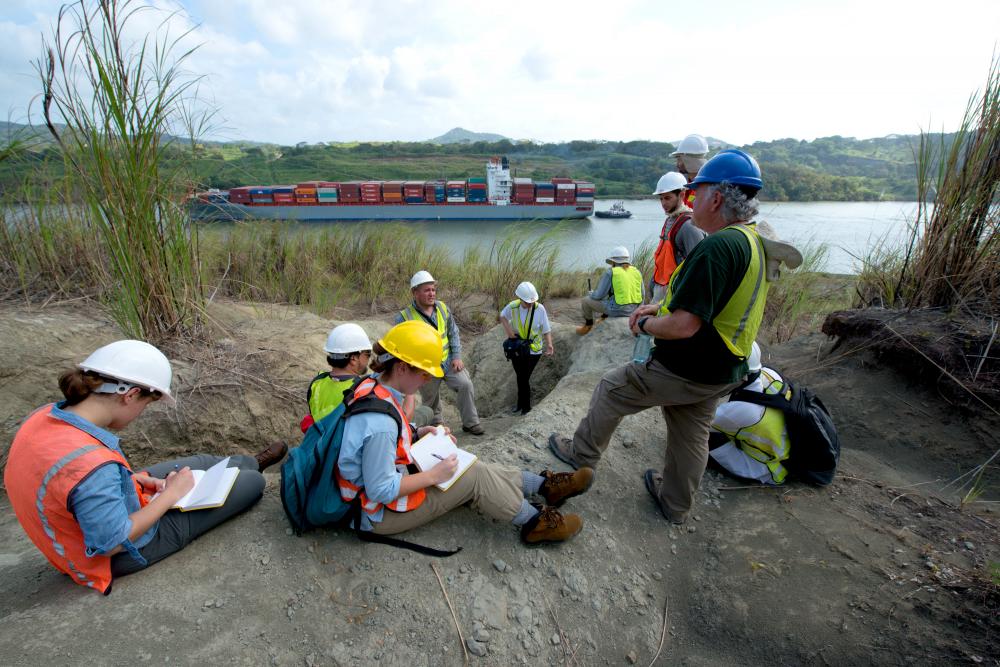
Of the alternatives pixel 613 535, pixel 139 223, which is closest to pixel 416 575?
pixel 613 535

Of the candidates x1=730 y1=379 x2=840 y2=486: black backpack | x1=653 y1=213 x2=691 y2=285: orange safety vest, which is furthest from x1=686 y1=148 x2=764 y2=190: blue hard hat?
x1=653 y1=213 x2=691 y2=285: orange safety vest

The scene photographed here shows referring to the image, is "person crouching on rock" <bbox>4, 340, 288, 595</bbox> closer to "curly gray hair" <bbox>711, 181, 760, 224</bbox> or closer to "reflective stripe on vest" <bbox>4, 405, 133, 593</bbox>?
"reflective stripe on vest" <bbox>4, 405, 133, 593</bbox>

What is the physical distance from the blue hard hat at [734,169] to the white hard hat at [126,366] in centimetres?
233

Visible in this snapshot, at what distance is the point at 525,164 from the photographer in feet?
186

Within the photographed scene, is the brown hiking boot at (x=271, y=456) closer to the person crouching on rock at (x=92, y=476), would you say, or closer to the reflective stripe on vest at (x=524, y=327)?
the person crouching on rock at (x=92, y=476)

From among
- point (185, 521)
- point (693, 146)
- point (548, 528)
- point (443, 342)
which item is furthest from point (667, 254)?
point (185, 521)

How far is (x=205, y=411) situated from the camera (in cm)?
333

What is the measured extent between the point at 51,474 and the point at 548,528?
1964mm

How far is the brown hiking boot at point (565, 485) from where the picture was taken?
2.43 metres

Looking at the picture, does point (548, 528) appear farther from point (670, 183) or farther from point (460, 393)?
point (670, 183)

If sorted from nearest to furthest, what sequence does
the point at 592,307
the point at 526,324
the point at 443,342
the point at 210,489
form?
the point at 210,489 → the point at 443,342 → the point at 526,324 → the point at 592,307

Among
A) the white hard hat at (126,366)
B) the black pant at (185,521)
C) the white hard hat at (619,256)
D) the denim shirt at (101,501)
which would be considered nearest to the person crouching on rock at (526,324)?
the white hard hat at (619,256)

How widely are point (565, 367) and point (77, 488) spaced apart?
5.32 meters

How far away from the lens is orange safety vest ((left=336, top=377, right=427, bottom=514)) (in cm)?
188
